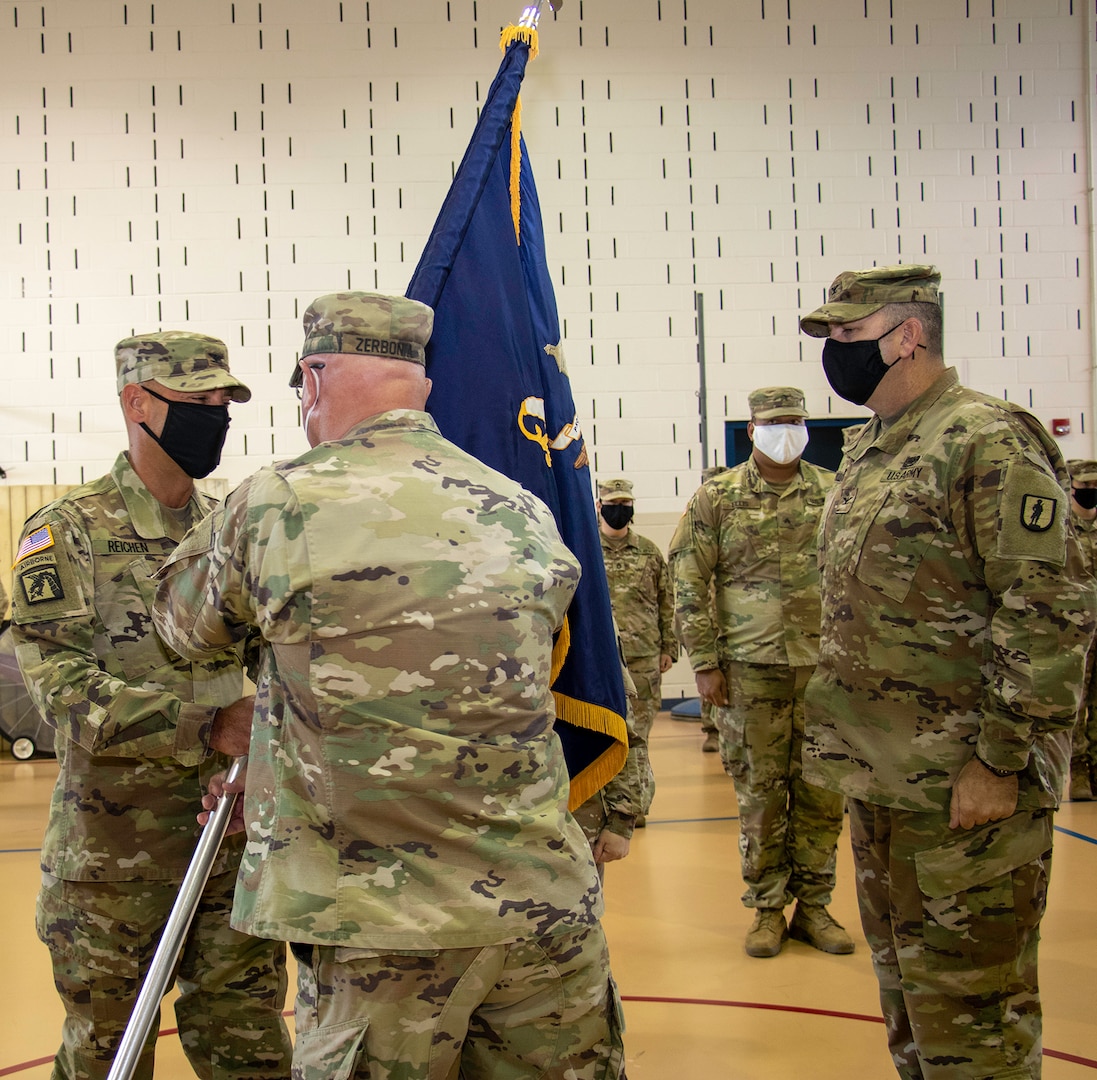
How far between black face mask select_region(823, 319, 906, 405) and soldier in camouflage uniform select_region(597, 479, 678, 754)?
4.07m

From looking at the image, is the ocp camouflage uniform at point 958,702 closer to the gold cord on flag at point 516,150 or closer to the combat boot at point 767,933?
the gold cord on flag at point 516,150

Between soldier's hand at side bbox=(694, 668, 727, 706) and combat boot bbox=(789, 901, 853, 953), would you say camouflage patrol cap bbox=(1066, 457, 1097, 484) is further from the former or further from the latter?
combat boot bbox=(789, 901, 853, 953)

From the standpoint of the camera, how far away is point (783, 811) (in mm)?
3941

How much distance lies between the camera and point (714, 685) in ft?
13.7

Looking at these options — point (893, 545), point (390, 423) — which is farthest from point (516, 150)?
point (893, 545)

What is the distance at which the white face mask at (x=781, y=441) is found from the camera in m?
4.23

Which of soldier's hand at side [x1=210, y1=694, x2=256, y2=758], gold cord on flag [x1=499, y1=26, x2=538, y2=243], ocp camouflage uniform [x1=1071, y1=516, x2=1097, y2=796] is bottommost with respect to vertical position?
ocp camouflage uniform [x1=1071, y1=516, x2=1097, y2=796]

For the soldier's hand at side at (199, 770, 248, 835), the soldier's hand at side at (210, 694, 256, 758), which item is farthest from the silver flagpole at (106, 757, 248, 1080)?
the soldier's hand at side at (210, 694, 256, 758)

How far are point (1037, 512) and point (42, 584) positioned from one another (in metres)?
1.97

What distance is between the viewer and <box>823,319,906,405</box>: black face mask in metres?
2.43

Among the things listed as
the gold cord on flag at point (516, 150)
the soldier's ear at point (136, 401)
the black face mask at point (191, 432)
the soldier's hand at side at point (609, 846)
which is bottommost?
the soldier's hand at side at point (609, 846)

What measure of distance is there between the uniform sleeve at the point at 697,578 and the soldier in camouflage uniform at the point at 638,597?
7.12 ft

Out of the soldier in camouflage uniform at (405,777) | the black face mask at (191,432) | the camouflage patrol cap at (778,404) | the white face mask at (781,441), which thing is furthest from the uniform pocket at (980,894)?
the camouflage patrol cap at (778,404)

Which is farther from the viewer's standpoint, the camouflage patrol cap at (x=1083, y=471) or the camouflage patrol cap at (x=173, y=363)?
the camouflage patrol cap at (x=1083, y=471)
